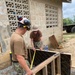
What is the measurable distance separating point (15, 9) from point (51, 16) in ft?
11.5

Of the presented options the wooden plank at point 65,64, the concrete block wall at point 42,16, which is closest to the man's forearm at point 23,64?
the wooden plank at point 65,64

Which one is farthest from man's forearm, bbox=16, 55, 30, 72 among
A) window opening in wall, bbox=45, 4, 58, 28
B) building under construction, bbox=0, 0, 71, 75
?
window opening in wall, bbox=45, 4, 58, 28

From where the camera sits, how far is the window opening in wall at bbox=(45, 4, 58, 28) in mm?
7406

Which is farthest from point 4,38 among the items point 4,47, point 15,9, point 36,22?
point 36,22

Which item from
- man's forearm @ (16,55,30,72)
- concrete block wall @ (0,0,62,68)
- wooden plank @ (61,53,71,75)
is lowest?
wooden plank @ (61,53,71,75)

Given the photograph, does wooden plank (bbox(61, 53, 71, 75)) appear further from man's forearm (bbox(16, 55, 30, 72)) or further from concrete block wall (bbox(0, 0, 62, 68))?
concrete block wall (bbox(0, 0, 62, 68))

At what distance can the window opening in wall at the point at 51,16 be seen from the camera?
24.3 ft

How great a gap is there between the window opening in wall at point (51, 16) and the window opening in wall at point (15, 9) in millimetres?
2150

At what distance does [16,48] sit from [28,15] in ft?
12.7

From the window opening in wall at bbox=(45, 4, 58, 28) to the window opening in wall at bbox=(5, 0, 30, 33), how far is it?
7.05 feet

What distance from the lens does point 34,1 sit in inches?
234

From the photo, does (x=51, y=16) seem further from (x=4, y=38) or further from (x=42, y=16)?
(x=4, y=38)

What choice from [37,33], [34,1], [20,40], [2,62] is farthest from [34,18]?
[20,40]

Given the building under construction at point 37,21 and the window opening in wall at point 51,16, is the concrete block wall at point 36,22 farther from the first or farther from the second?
the window opening in wall at point 51,16
